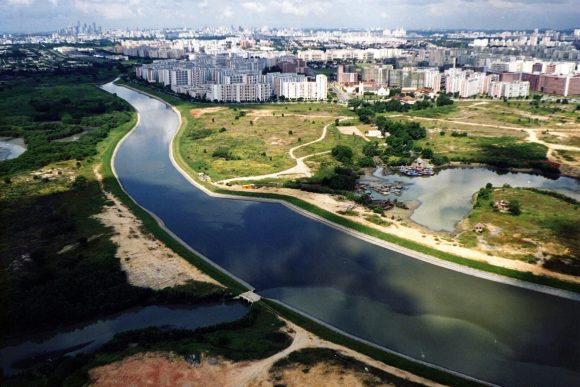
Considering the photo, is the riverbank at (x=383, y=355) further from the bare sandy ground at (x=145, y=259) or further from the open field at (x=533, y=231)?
the open field at (x=533, y=231)

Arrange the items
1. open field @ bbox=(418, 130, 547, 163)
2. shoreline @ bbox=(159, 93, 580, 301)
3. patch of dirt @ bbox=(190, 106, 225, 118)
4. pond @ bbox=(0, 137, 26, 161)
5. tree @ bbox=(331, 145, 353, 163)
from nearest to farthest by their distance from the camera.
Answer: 1. shoreline @ bbox=(159, 93, 580, 301)
2. tree @ bbox=(331, 145, 353, 163)
3. open field @ bbox=(418, 130, 547, 163)
4. pond @ bbox=(0, 137, 26, 161)
5. patch of dirt @ bbox=(190, 106, 225, 118)

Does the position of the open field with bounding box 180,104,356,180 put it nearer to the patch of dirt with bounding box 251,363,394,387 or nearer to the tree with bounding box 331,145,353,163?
the tree with bounding box 331,145,353,163

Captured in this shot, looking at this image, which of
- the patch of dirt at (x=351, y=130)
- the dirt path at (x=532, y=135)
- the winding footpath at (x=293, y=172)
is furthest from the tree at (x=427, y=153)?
the dirt path at (x=532, y=135)

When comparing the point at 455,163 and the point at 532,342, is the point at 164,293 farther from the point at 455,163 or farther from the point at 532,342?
the point at 455,163

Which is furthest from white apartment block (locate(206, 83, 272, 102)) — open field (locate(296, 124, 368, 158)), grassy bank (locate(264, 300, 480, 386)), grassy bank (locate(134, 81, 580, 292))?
grassy bank (locate(264, 300, 480, 386))

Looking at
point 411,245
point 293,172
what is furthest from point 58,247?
point 293,172
